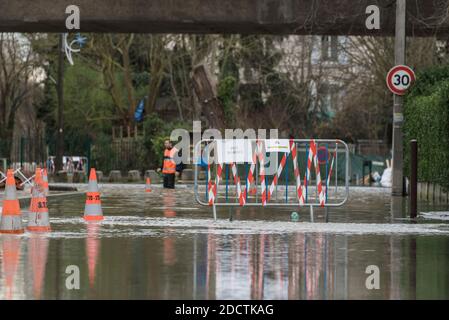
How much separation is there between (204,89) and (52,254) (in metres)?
31.8

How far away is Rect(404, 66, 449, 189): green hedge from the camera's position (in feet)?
86.4

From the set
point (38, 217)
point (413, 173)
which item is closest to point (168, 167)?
point (413, 173)

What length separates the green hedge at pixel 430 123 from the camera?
86.4 ft

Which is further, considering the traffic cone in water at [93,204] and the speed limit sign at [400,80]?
the speed limit sign at [400,80]

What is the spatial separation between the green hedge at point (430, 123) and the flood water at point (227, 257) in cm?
399

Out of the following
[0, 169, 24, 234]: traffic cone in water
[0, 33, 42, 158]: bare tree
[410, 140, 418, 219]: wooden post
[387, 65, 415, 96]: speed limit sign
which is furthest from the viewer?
[0, 33, 42, 158]: bare tree

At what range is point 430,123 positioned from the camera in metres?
28.1

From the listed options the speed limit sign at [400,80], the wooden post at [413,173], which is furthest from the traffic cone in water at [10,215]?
the speed limit sign at [400,80]

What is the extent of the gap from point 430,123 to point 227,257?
1471 cm

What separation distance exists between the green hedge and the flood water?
13.1 ft

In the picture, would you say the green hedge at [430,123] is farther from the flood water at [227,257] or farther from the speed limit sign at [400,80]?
the flood water at [227,257]

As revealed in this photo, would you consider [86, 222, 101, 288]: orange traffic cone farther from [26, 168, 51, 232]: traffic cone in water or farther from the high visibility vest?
the high visibility vest

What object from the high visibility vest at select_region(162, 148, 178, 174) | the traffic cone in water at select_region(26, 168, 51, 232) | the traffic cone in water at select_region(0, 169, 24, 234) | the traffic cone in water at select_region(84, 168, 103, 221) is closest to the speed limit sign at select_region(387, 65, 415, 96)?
the high visibility vest at select_region(162, 148, 178, 174)

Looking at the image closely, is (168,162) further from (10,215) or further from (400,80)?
(10,215)
